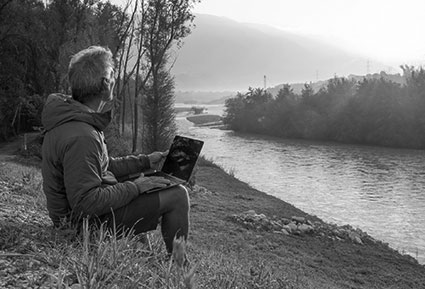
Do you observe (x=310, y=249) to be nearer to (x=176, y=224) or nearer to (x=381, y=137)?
(x=176, y=224)

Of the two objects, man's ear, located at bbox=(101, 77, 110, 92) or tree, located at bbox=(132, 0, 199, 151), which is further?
tree, located at bbox=(132, 0, 199, 151)

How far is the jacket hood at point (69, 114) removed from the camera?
9.86 feet

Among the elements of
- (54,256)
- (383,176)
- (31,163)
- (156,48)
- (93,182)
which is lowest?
(383,176)

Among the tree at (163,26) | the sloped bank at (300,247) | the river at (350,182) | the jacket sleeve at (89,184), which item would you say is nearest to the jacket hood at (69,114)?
the jacket sleeve at (89,184)

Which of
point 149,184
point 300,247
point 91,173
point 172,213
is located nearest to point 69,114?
point 91,173

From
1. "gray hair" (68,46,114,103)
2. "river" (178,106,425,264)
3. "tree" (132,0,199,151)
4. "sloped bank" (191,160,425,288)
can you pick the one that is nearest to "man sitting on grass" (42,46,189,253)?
"gray hair" (68,46,114,103)

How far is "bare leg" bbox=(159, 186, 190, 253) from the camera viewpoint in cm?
316

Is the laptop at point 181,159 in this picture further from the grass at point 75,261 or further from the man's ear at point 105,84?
the man's ear at point 105,84

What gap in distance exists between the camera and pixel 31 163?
50.6 feet

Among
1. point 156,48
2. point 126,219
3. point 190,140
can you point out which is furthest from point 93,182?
point 156,48

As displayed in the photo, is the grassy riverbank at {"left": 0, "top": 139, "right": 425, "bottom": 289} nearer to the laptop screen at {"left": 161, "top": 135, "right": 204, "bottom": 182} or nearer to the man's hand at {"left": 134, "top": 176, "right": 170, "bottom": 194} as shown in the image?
the man's hand at {"left": 134, "top": 176, "right": 170, "bottom": 194}

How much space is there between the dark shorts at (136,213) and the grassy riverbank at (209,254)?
13 cm

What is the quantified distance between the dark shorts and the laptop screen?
45cm

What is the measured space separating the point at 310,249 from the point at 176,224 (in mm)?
6228
